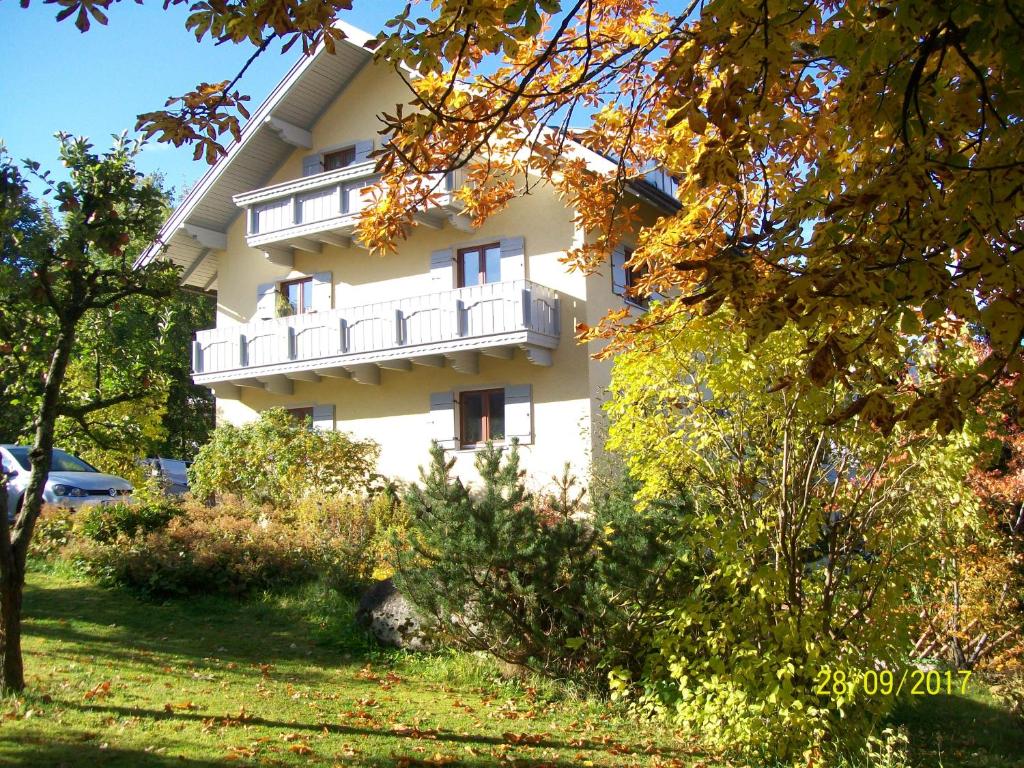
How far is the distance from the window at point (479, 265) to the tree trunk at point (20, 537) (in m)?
13.1

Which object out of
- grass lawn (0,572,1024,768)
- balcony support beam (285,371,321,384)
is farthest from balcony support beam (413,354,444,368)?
grass lawn (0,572,1024,768)

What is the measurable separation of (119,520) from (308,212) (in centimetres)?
988

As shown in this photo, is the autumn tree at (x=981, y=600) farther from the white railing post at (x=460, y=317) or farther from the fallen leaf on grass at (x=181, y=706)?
the white railing post at (x=460, y=317)

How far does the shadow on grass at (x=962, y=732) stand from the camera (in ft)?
25.7

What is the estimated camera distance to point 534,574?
852cm

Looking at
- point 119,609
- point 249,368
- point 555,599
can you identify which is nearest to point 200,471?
point 249,368

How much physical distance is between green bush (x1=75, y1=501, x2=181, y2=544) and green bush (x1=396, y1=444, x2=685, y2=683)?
6540mm

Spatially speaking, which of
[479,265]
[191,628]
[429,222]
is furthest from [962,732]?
→ [429,222]

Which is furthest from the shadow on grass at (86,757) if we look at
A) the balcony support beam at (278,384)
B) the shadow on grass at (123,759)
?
the balcony support beam at (278,384)

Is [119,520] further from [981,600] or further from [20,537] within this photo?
[981,600]

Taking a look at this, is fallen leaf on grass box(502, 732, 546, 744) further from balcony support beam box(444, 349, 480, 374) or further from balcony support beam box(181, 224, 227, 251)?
balcony support beam box(181, 224, 227, 251)

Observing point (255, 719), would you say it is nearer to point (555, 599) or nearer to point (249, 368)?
point (555, 599)

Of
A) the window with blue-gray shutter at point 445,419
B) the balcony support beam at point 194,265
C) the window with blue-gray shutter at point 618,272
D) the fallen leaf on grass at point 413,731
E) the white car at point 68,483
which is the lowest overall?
the fallen leaf on grass at point 413,731

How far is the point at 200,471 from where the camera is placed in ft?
66.4
